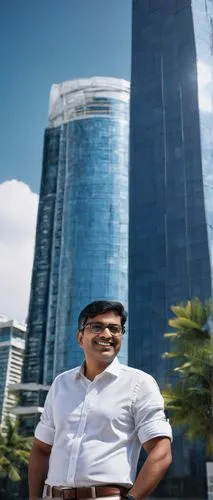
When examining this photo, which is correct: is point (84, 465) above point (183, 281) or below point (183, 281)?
below

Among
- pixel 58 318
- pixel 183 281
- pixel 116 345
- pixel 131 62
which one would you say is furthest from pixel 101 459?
pixel 58 318

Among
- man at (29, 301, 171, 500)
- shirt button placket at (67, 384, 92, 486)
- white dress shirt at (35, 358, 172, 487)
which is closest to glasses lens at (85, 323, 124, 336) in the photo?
man at (29, 301, 171, 500)

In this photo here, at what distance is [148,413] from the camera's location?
1.64 m

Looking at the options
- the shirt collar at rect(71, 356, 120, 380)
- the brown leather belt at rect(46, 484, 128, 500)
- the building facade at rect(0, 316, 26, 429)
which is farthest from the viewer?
the building facade at rect(0, 316, 26, 429)

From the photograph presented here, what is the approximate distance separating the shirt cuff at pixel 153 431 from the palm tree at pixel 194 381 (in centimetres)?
1029

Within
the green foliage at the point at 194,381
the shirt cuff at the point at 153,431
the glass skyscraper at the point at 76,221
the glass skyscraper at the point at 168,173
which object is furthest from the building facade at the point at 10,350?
the shirt cuff at the point at 153,431

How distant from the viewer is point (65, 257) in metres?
44.4

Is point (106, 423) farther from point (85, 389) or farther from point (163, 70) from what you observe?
point (163, 70)

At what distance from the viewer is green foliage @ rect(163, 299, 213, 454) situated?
11594 mm

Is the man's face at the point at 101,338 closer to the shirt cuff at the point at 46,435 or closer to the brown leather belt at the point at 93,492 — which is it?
the shirt cuff at the point at 46,435

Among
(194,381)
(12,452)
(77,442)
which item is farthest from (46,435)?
(12,452)

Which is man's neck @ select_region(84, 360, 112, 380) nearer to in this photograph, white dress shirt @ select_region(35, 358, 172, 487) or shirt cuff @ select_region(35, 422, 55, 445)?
white dress shirt @ select_region(35, 358, 172, 487)

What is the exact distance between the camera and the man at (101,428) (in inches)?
62.4

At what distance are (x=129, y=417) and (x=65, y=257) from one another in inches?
1689
